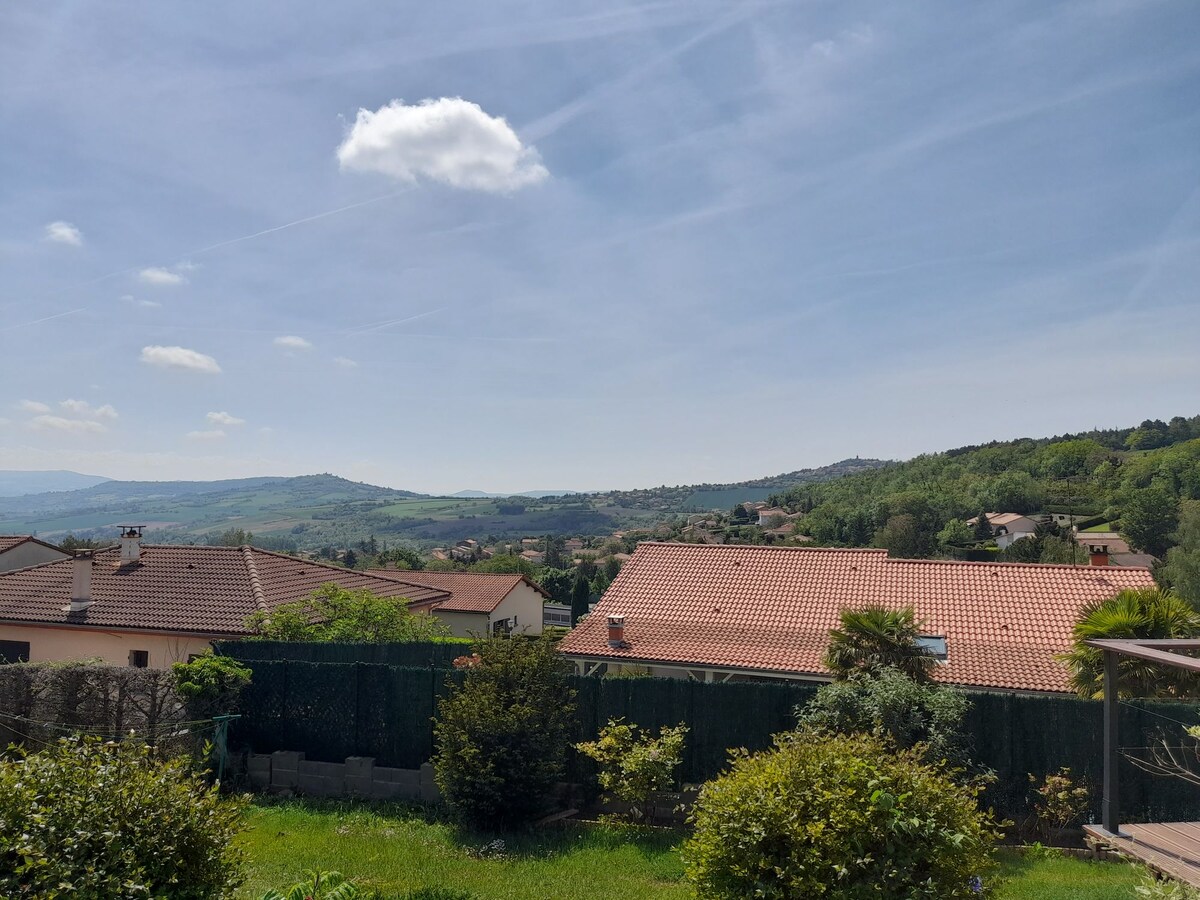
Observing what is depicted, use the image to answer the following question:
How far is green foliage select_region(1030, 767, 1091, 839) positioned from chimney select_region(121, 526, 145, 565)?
22596 mm

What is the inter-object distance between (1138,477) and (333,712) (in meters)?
101

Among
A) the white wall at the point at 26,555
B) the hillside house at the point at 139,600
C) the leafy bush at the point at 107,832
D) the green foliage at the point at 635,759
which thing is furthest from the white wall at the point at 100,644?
the leafy bush at the point at 107,832

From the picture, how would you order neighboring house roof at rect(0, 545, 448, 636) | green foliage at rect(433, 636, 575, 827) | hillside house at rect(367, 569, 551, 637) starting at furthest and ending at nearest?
hillside house at rect(367, 569, 551, 637) < neighboring house roof at rect(0, 545, 448, 636) < green foliage at rect(433, 636, 575, 827)

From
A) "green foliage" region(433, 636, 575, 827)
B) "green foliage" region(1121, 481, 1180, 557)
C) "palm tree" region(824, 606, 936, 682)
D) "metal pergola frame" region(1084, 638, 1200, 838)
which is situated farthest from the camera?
"green foliage" region(1121, 481, 1180, 557)

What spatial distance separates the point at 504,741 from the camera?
10.8m

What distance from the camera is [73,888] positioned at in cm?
451

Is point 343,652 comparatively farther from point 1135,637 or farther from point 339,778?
point 1135,637

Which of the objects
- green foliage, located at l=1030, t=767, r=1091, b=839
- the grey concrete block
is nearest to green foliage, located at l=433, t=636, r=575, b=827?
the grey concrete block

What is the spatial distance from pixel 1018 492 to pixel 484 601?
80.4m

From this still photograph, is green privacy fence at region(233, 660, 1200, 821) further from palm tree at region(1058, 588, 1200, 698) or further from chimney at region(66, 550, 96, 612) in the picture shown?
chimney at region(66, 550, 96, 612)

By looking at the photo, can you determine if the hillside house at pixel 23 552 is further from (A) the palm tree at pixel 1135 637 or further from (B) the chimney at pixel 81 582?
(A) the palm tree at pixel 1135 637

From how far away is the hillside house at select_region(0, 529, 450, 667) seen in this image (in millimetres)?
18969

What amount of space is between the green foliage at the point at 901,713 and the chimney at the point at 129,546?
796 inches

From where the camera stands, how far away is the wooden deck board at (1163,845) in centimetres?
794
